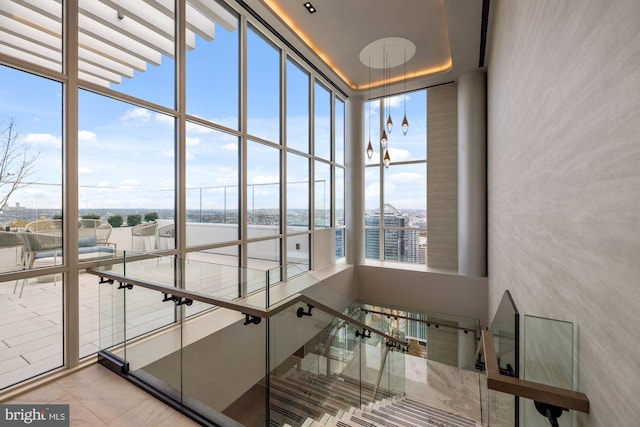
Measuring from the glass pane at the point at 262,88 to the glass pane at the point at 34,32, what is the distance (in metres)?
2.15

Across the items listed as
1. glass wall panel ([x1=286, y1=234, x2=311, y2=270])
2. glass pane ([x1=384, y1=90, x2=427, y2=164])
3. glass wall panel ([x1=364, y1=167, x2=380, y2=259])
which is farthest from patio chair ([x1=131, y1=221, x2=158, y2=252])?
glass pane ([x1=384, y1=90, x2=427, y2=164])

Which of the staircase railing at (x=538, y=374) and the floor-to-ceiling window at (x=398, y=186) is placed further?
the floor-to-ceiling window at (x=398, y=186)

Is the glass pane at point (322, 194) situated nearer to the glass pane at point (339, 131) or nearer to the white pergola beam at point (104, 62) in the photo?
the glass pane at point (339, 131)

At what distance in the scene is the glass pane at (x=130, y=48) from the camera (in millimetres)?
2637

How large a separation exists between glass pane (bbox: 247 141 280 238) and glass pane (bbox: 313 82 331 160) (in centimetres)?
142

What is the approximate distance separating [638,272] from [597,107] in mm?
529

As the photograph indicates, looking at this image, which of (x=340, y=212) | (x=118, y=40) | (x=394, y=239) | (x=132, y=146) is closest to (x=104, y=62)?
(x=118, y=40)

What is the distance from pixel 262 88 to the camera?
4.51 m

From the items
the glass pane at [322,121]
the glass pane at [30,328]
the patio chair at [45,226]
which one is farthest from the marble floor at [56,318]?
the glass pane at [322,121]

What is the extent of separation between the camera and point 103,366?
8.15ft

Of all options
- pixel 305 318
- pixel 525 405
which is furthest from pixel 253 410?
pixel 525 405

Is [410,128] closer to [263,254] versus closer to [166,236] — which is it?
[263,254]

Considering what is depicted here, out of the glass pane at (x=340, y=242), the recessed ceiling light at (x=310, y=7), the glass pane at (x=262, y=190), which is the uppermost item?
the recessed ceiling light at (x=310, y=7)

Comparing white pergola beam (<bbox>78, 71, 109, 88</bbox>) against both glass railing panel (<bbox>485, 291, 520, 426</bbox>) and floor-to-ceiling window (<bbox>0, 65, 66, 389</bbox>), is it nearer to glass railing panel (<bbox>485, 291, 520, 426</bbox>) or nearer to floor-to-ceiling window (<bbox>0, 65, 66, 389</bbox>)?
floor-to-ceiling window (<bbox>0, 65, 66, 389</bbox>)
